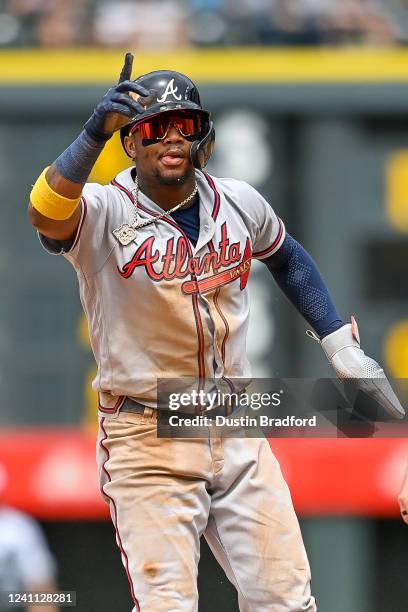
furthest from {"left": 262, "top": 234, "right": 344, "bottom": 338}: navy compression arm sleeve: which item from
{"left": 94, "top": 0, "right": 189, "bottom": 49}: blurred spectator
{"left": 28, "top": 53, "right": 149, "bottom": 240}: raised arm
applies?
{"left": 94, "top": 0, "right": 189, "bottom": 49}: blurred spectator

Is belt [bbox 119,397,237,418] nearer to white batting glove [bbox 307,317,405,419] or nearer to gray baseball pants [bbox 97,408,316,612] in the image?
gray baseball pants [bbox 97,408,316,612]

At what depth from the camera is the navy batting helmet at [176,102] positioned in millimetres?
3918

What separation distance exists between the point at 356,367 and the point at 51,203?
3.55 feet

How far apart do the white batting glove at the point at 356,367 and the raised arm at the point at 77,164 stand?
929mm

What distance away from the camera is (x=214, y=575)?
4797 mm

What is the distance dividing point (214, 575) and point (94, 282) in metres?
1.30

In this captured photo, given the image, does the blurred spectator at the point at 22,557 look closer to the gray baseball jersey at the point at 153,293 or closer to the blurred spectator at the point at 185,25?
the gray baseball jersey at the point at 153,293

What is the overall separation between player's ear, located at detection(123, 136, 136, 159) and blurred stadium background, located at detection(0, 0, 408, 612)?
14.8ft

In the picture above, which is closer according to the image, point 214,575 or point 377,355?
point 214,575

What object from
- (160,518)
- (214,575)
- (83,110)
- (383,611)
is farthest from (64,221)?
(83,110)

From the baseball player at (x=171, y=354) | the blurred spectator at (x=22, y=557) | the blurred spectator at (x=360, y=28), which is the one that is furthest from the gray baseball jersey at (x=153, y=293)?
the blurred spectator at (x=360, y=28)

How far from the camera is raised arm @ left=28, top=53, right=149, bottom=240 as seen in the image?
3.63 metres

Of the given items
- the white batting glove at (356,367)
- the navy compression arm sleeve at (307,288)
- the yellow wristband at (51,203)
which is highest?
the yellow wristband at (51,203)

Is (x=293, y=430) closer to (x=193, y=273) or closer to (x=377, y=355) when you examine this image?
(x=193, y=273)
